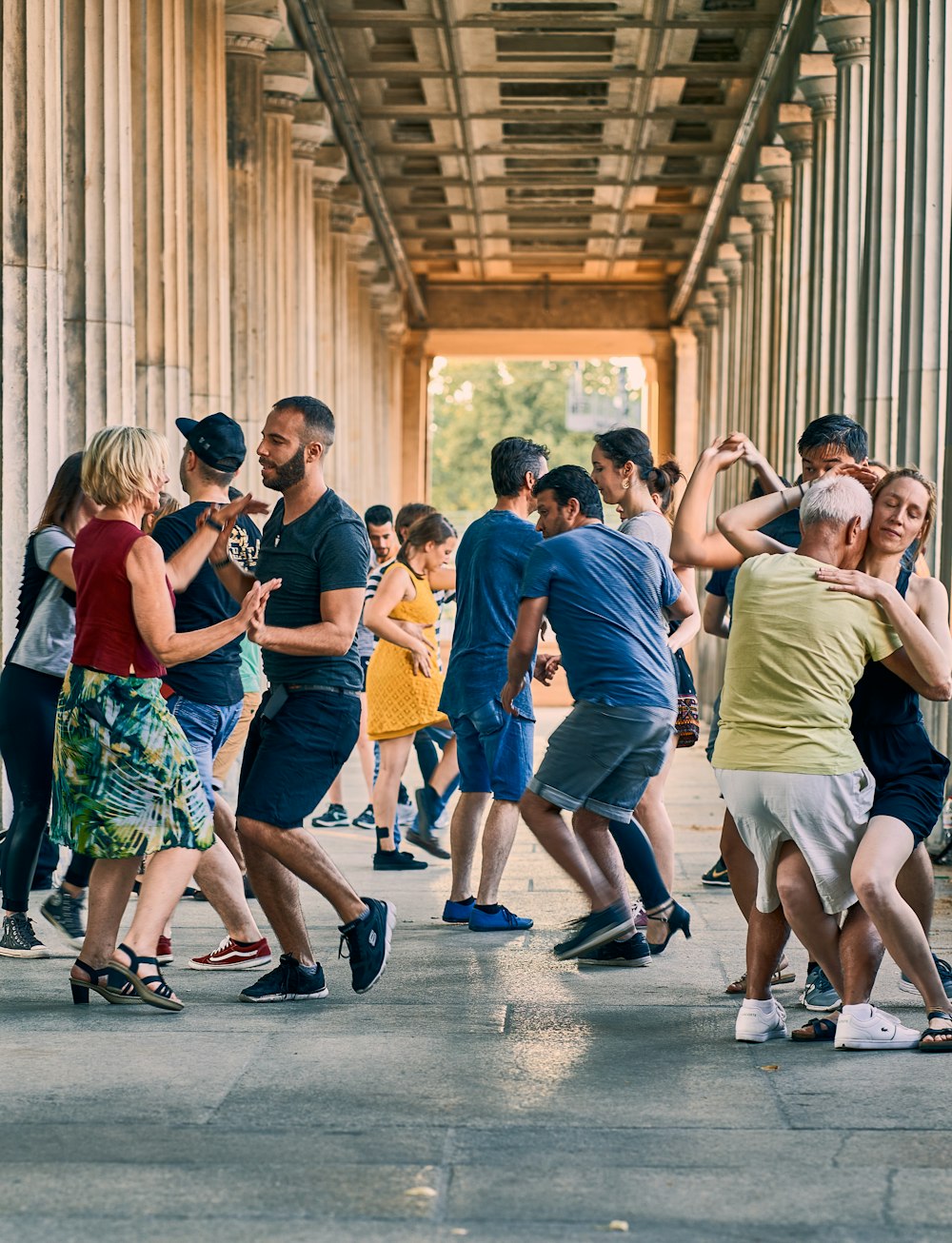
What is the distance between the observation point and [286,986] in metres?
6.83

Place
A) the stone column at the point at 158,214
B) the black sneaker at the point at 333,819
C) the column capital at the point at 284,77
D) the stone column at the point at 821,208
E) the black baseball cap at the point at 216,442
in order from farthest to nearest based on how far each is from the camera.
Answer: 1. the column capital at the point at 284,77
2. the stone column at the point at 821,208
3. the stone column at the point at 158,214
4. the black sneaker at the point at 333,819
5. the black baseball cap at the point at 216,442

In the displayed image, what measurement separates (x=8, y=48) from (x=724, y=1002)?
6.64 metres

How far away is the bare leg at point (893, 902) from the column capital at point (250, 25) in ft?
47.8

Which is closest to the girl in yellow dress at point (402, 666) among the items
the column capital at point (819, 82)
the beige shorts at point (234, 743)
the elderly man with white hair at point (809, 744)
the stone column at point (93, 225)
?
the beige shorts at point (234, 743)

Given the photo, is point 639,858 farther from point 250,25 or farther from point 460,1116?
point 250,25

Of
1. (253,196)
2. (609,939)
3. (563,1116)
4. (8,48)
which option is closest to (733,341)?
(253,196)

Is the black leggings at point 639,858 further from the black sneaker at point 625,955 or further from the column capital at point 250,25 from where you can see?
the column capital at point 250,25

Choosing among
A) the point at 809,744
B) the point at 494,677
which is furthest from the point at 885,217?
the point at 809,744

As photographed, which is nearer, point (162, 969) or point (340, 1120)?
point (340, 1120)

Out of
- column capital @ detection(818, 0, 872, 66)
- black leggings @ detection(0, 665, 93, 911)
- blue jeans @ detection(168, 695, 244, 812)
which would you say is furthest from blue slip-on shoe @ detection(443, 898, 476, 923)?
column capital @ detection(818, 0, 872, 66)

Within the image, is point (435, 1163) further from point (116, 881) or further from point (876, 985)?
point (876, 985)

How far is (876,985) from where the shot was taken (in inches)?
281

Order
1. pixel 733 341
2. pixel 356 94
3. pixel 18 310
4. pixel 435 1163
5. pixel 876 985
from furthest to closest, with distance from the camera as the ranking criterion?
pixel 733 341 → pixel 356 94 → pixel 18 310 → pixel 876 985 → pixel 435 1163

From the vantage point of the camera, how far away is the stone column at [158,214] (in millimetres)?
14578
